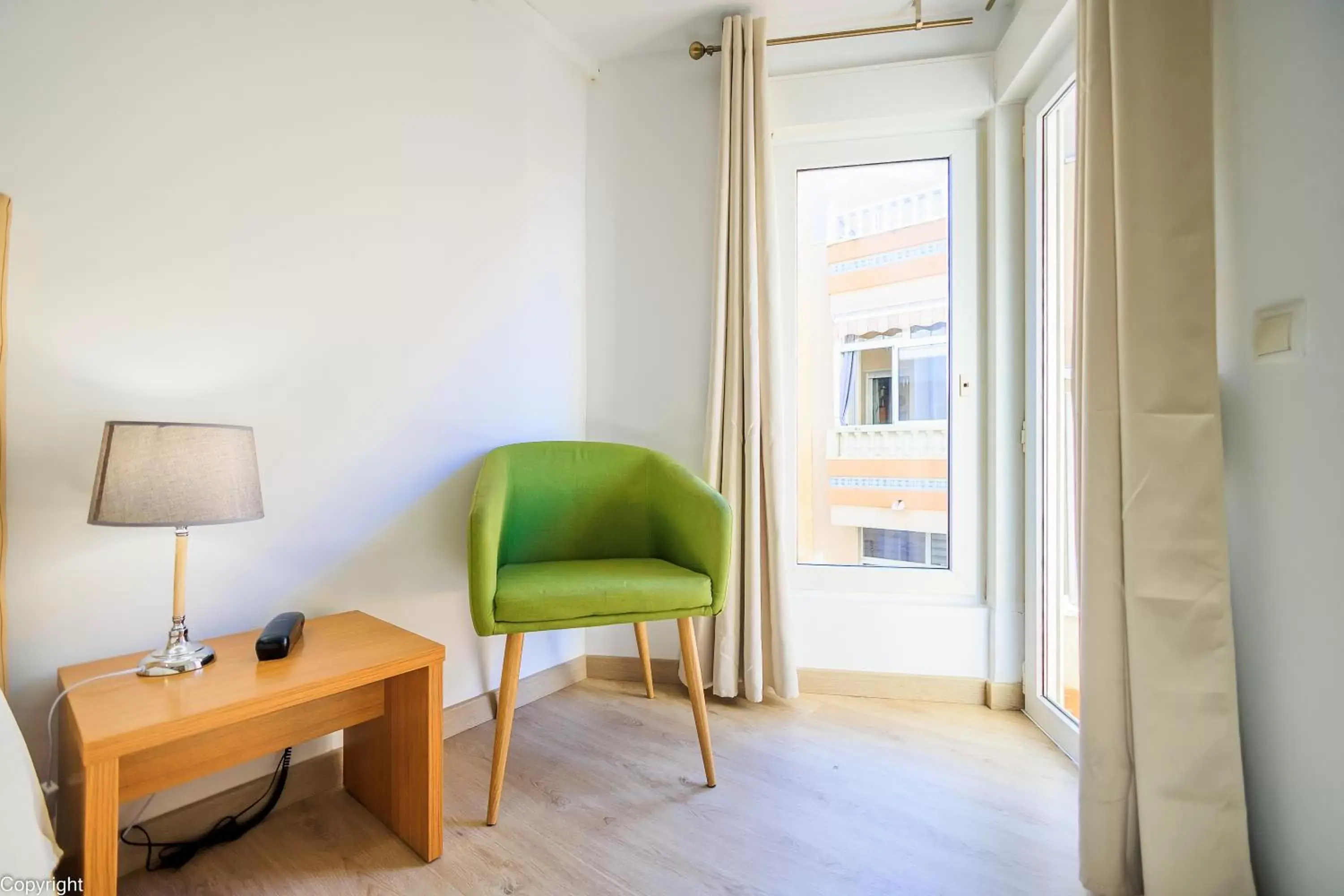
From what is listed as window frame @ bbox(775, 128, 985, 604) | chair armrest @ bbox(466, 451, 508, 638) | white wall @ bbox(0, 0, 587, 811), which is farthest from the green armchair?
window frame @ bbox(775, 128, 985, 604)

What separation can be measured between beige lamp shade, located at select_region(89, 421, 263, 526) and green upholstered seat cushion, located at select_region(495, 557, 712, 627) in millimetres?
591

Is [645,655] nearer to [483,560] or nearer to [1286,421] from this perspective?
[483,560]

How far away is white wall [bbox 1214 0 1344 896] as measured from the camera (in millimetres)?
834

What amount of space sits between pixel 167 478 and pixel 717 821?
1327 mm

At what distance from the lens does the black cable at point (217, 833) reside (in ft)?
3.89

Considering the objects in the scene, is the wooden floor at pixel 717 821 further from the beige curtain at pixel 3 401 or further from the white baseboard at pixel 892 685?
the beige curtain at pixel 3 401

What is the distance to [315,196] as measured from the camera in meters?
1.50

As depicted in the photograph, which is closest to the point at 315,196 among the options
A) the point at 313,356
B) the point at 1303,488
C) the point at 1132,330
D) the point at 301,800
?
the point at 313,356

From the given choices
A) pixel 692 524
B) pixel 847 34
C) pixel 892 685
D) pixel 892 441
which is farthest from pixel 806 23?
pixel 892 685

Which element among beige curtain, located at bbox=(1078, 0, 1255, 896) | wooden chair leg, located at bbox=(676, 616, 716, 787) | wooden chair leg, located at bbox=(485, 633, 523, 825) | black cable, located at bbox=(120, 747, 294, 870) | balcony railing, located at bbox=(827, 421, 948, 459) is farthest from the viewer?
balcony railing, located at bbox=(827, 421, 948, 459)

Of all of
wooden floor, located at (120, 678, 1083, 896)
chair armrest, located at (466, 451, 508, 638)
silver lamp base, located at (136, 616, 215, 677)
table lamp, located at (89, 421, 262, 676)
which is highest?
table lamp, located at (89, 421, 262, 676)

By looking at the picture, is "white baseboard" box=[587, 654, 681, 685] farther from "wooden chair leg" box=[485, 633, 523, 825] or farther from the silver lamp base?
the silver lamp base

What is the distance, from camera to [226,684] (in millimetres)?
1034

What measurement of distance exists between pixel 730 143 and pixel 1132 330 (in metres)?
1.50
